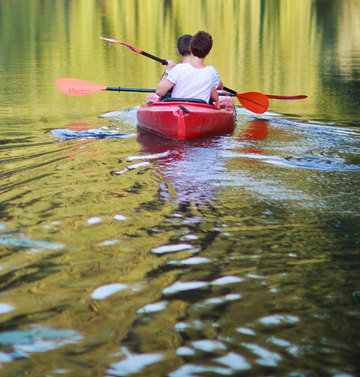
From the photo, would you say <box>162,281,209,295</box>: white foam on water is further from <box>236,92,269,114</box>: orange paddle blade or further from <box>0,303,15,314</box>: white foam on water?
<box>236,92,269,114</box>: orange paddle blade

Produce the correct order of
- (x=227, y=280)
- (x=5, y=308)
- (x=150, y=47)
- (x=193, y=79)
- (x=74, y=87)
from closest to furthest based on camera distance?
(x=5, y=308), (x=227, y=280), (x=193, y=79), (x=74, y=87), (x=150, y=47)

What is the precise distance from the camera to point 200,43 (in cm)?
589

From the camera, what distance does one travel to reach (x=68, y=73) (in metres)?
12.8

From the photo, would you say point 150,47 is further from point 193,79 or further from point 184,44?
point 193,79

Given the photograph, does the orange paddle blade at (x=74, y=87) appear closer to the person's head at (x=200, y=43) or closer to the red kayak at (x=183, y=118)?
the red kayak at (x=183, y=118)

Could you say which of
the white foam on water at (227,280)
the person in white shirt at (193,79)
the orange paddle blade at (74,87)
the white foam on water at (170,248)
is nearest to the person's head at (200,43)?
the person in white shirt at (193,79)

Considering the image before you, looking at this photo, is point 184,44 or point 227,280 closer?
point 227,280

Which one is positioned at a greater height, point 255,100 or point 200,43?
point 200,43

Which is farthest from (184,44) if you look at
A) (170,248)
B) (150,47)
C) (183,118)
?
(150,47)

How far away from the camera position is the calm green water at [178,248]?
213 cm

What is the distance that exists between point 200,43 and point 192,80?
19.9 inches

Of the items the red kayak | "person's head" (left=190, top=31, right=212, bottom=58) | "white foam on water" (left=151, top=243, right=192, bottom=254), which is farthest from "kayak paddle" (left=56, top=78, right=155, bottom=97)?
"white foam on water" (left=151, top=243, right=192, bottom=254)

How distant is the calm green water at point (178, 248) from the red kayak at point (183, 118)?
145 millimetres

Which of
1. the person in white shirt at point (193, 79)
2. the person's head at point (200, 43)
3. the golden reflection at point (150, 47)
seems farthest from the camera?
the golden reflection at point (150, 47)
